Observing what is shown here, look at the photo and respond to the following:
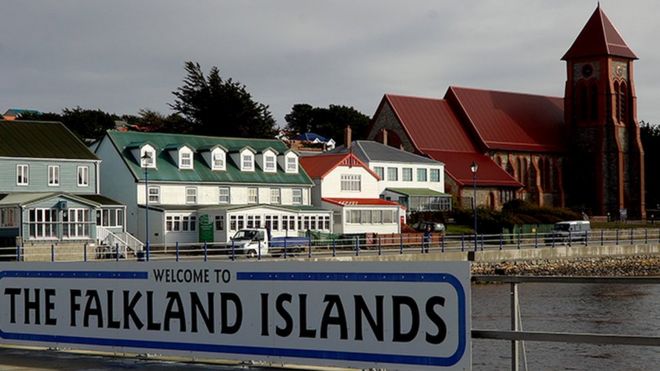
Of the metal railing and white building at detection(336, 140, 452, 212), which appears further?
white building at detection(336, 140, 452, 212)

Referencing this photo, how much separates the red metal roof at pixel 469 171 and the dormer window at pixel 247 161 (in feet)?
96.6

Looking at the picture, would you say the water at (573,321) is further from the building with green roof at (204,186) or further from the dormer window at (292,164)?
the dormer window at (292,164)

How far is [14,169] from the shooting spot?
192ft

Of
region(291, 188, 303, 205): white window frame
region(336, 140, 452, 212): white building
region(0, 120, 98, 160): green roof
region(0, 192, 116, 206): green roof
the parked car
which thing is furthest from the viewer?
region(336, 140, 452, 212): white building

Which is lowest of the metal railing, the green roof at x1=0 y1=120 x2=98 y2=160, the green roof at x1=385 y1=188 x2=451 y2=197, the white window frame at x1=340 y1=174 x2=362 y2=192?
the metal railing

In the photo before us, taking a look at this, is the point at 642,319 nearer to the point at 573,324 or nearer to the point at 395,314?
the point at 573,324

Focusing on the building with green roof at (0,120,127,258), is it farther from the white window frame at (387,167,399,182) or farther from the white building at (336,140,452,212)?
the white window frame at (387,167,399,182)

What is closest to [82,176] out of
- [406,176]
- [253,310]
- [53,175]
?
[53,175]

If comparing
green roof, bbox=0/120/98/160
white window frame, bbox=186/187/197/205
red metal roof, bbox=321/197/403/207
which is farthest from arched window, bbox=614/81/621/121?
green roof, bbox=0/120/98/160

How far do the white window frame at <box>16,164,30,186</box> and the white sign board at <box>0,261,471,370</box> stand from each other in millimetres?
45014

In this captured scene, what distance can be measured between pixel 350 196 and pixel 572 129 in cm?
4931

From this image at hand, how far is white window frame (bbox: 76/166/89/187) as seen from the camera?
6181 cm

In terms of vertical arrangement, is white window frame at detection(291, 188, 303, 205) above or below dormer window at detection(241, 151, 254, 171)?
below

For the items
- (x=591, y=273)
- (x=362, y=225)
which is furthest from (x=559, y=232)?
(x=362, y=225)
